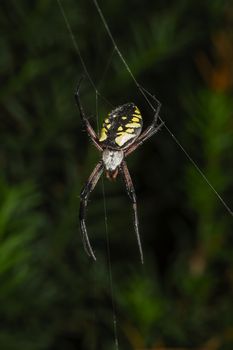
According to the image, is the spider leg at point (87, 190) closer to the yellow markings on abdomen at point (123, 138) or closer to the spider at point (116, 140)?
the spider at point (116, 140)

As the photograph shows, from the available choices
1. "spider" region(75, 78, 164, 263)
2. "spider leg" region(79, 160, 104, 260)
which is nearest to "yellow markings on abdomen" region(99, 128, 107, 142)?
"spider" region(75, 78, 164, 263)

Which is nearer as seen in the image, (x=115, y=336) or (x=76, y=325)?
(x=115, y=336)

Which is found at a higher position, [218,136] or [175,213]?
[218,136]

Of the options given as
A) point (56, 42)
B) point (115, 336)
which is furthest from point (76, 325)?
point (56, 42)

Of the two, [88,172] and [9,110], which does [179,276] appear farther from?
[9,110]

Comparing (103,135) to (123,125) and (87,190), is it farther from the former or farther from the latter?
(87,190)

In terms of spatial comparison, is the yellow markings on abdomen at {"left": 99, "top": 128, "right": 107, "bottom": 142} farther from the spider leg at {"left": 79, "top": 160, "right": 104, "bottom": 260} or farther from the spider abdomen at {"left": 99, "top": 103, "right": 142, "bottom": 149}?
the spider leg at {"left": 79, "top": 160, "right": 104, "bottom": 260}

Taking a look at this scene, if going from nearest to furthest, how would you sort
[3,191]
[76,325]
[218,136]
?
[3,191]
[218,136]
[76,325]
